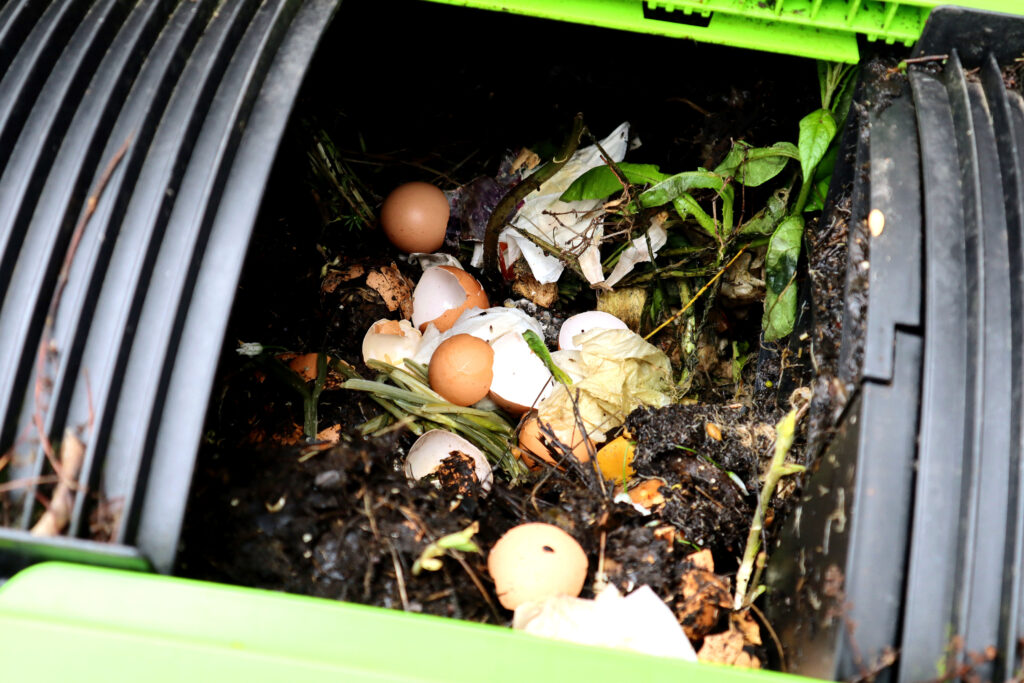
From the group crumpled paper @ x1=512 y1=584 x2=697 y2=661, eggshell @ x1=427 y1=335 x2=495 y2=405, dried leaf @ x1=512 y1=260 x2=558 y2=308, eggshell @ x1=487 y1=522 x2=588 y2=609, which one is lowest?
crumpled paper @ x1=512 y1=584 x2=697 y2=661

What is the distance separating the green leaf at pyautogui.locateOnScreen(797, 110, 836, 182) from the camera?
1579mm

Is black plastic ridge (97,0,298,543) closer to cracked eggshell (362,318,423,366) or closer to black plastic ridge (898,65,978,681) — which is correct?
cracked eggshell (362,318,423,366)

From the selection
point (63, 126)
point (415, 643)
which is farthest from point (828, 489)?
point (63, 126)

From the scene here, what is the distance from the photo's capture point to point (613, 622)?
4.08ft

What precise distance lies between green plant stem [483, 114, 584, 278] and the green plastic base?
1.29 m

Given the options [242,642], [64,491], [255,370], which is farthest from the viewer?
[255,370]

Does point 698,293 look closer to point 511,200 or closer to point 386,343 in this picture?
point 511,200

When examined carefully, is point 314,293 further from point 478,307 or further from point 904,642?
point 904,642

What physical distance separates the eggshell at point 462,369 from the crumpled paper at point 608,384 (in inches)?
6.7

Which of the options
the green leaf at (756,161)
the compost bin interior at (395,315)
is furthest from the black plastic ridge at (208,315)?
the green leaf at (756,161)

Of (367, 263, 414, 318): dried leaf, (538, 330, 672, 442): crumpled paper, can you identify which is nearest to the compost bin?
(538, 330, 672, 442): crumpled paper

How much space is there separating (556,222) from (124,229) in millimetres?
1172

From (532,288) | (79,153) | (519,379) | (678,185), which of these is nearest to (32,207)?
(79,153)

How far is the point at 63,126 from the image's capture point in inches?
47.7
